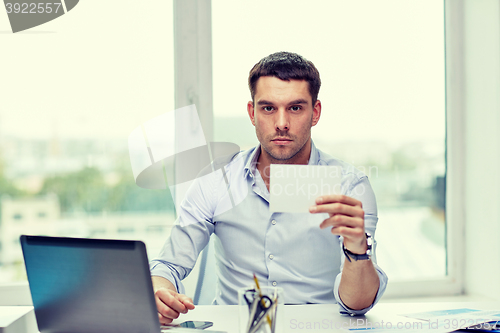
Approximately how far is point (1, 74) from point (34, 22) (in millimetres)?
291

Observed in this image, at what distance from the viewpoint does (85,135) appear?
6.42 feet

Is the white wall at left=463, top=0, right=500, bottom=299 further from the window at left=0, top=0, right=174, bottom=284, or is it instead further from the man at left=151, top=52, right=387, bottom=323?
the window at left=0, top=0, right=174, bottom=284

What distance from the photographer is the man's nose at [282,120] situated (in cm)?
146

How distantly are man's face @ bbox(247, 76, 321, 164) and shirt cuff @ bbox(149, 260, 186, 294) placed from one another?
1.76 feet

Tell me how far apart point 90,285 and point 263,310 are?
1.12 ft

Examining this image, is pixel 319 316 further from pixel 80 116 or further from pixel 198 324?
pixel 80 116

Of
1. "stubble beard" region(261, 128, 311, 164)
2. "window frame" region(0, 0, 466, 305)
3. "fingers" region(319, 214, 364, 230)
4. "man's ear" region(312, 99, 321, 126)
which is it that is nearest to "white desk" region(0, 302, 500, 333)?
"fingers" region(319, 214, 364, 230)

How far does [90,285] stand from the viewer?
805 mm

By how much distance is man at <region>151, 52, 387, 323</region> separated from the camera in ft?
4.53

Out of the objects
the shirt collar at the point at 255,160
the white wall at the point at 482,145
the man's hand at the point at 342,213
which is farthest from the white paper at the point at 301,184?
the white wall at the point at 482,145

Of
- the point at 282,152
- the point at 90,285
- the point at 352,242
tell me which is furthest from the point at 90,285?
the point at 282,152

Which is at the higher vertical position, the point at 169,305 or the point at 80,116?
the point at 80,116

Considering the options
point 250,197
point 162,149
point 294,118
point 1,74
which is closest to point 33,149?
point 1,74

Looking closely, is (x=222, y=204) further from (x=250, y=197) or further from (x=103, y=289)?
(x=103, y=289)
